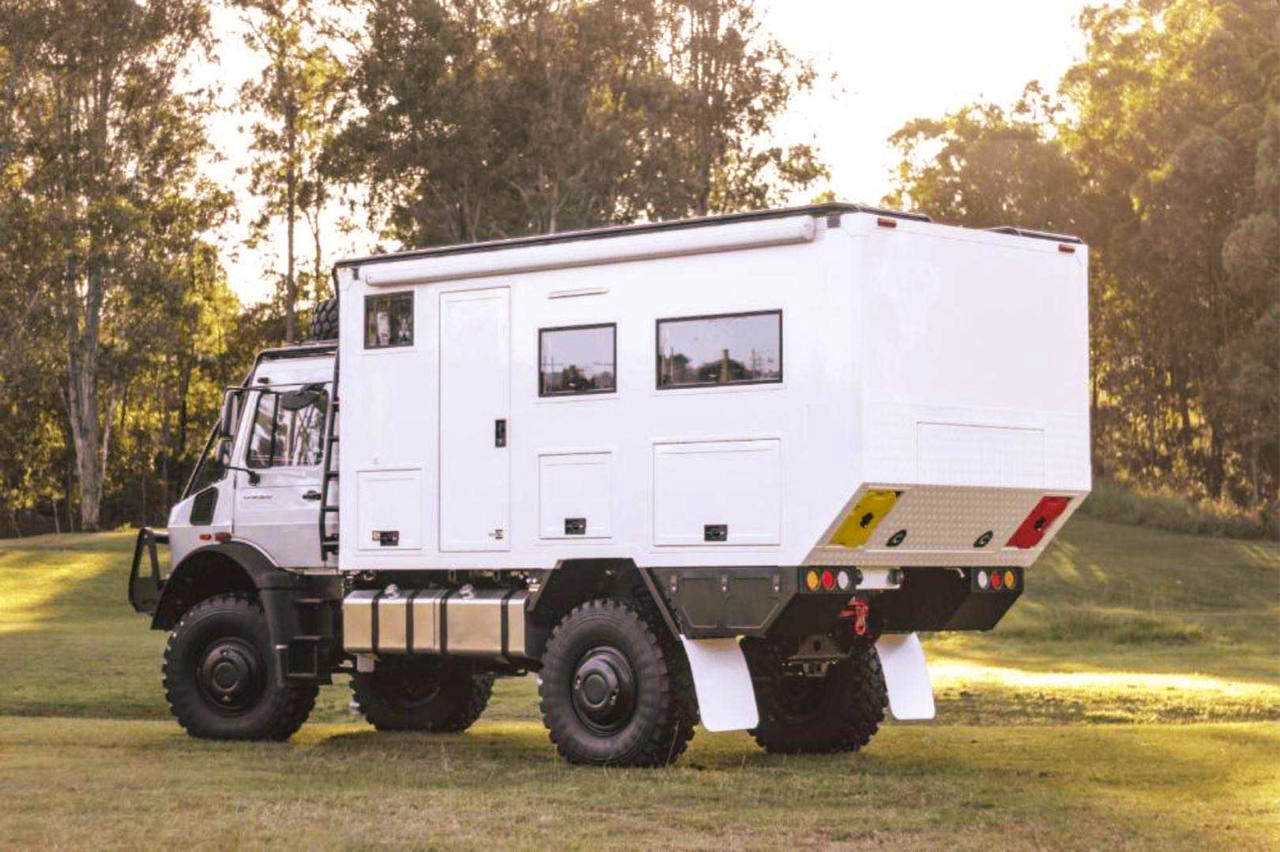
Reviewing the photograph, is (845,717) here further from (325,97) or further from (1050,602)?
(325,97)

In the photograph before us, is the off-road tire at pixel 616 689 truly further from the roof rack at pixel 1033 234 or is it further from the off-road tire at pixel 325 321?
the off-road tire at pixel 325 321

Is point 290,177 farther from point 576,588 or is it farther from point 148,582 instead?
point 576,588

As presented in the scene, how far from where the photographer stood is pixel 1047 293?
15734 millimetres

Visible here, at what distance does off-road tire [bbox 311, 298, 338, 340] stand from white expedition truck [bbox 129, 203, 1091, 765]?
3 cm

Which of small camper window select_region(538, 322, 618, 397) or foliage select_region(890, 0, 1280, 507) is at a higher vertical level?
foliage select_region(890, 0, 1280, 507)

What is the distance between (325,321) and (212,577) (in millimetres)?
2349

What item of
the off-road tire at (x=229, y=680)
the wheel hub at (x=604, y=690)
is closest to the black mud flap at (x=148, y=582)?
the off-road tire at (x=229, y=680)

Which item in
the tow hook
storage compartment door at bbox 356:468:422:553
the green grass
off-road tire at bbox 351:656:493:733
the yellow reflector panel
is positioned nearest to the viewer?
the yellow reflector panel

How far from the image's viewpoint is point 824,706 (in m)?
16.8

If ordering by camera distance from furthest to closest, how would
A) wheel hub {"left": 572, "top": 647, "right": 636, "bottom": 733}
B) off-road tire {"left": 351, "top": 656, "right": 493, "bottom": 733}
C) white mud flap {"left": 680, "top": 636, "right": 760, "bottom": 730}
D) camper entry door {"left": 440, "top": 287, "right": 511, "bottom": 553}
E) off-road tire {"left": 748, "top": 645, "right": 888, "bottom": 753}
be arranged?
off-road tire {"left": 351, "top": 656, "right": 493, "bottom": 733} → off-road tire {"left": 748, "top": 645, "right": 888, "bottom": 753} → camper entry door {"left": 440, "top": 287, "right": 511, "bottom": 553} → wheel hub {"left": 572, "top": 647, "right": 636, "bottom": 733} → white mud flap {"left": 680, "top": 636, "right": 760, "bottom": 730}

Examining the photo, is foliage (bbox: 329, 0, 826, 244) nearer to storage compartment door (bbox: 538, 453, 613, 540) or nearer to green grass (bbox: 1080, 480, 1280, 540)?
green grass (bbox: 1080, 480, 1280, 540)

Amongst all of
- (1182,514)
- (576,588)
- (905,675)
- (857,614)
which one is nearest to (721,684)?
(857,614)

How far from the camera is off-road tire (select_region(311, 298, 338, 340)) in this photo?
18141 millimetres

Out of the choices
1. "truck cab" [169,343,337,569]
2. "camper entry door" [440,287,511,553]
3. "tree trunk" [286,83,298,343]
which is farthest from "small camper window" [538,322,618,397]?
"tree trunk" [286,83,298,343]
